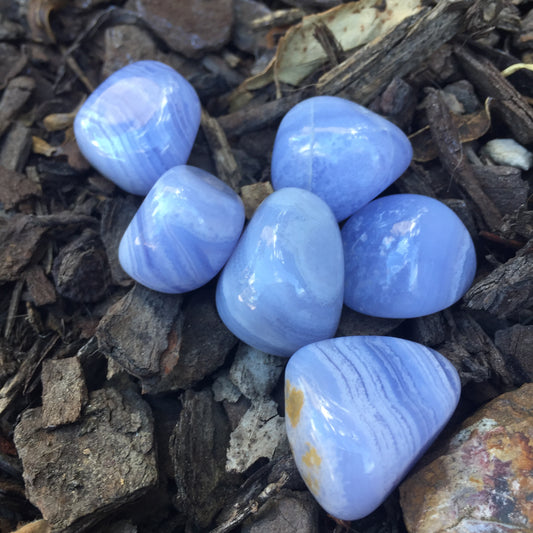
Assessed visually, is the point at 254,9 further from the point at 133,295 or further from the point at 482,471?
the point at 482,471

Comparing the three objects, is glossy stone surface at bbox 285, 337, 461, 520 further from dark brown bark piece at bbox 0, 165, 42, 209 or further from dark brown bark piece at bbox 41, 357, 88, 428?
dark brown bark piece at bbox 0, 165, 42, 209

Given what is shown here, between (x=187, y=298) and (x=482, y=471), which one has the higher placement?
(x=187, y=298)

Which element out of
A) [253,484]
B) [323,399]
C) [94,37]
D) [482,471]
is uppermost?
[94,37]

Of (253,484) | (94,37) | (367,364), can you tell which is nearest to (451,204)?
(367,364)

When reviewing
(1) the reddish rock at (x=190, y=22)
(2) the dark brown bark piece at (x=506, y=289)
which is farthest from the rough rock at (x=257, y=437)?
(1) the reddish rock at (x=190, y=22)

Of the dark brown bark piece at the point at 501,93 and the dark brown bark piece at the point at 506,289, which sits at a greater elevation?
the dark brown bark piece at the point at 501,93

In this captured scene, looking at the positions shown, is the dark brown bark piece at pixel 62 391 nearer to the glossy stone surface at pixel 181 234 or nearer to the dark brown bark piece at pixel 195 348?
the dark brown bark piece at pixel 195 348
